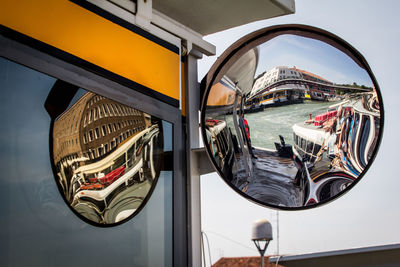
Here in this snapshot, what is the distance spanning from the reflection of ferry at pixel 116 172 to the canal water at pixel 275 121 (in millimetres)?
821

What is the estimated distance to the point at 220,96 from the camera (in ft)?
12.3

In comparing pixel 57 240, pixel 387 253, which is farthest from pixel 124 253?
pixel 387 253

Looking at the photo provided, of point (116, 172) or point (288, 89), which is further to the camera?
point (288, 89)

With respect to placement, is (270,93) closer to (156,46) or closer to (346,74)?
(346,74)

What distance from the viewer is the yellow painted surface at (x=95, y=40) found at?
2586mm

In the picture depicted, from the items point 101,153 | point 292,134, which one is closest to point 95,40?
point 101,153

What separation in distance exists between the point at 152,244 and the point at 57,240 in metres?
0.81

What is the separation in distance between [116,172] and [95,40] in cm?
92

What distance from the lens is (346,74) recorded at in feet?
11.2

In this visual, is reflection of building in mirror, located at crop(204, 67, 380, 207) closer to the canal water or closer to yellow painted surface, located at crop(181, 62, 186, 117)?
the canal water

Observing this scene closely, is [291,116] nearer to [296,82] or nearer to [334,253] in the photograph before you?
[296,82]

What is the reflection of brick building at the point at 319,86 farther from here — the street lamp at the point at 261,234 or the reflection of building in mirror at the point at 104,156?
the street lamp at the point at 261,234

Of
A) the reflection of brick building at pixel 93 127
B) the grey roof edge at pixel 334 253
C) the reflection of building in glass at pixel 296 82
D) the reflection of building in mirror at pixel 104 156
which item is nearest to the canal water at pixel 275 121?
the reflection of building in glass at pixel 296 82

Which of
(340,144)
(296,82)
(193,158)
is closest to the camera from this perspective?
(340,144)
